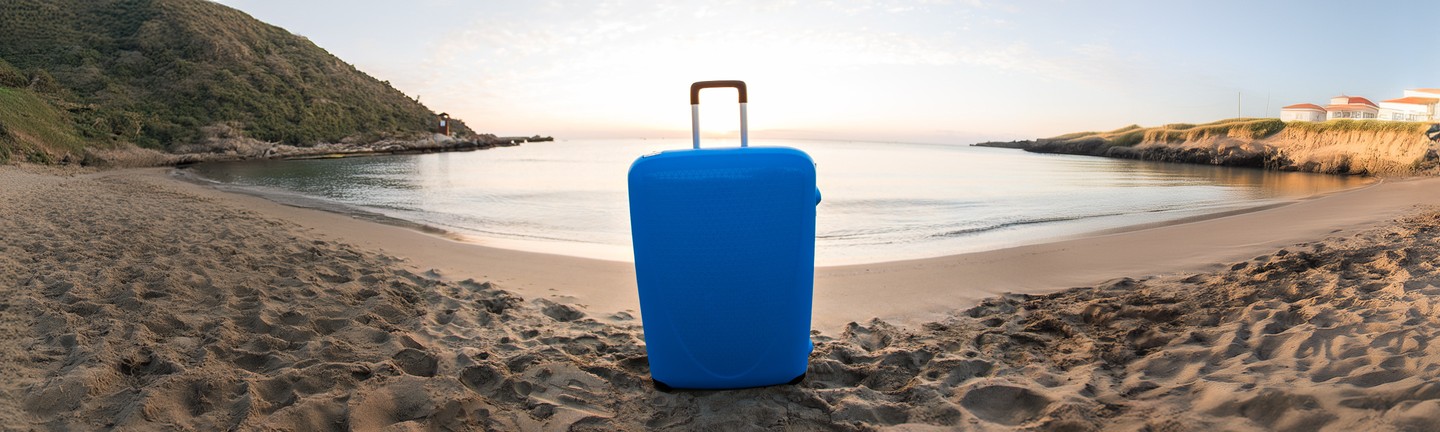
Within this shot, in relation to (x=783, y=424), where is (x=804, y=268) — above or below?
above

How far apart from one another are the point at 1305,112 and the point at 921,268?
76.7 m

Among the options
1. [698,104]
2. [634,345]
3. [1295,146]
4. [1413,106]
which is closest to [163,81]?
[634,345]

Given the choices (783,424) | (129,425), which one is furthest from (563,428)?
(129,425)

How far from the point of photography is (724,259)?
248 cm

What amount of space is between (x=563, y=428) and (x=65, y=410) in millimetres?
1715

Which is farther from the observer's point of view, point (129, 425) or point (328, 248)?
point (328, 248)

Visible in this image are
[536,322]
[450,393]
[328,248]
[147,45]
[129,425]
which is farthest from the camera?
[147,45]

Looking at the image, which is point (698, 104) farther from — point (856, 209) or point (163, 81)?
point (163, 81)

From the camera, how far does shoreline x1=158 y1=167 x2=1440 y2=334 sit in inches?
172

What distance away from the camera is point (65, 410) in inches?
86.6

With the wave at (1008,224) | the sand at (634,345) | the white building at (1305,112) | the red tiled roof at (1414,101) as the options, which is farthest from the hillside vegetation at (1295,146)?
the sand at (634,345)

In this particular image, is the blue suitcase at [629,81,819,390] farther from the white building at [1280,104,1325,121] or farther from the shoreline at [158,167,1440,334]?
the white building at [1280,104,1325,121]

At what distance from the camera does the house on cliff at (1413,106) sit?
45906 millimetres

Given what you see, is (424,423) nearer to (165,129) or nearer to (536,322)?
(536,322)
